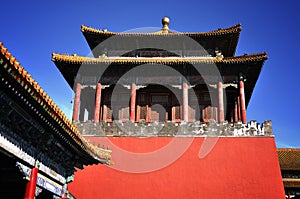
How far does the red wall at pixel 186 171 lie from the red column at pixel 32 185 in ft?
17.6

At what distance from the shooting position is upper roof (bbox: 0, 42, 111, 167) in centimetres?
428

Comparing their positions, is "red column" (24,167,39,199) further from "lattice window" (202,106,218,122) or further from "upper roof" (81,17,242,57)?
"upper roof" (81,17,242,57)

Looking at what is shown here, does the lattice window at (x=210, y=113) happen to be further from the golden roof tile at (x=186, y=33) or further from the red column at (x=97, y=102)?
the red column at (x=97, y=102)

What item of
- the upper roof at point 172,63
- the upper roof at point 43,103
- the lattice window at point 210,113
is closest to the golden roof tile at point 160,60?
the upper roof at point 172,63

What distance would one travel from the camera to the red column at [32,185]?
18.6 feet

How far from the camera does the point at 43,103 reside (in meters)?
5.29

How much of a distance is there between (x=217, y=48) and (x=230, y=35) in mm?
914

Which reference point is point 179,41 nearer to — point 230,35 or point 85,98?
point 230,35

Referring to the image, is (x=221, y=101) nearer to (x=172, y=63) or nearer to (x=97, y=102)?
(x=172, y=63)

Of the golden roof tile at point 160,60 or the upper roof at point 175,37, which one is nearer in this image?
the golden roof tile at point 160,60

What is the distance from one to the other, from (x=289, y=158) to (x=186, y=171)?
6140mm

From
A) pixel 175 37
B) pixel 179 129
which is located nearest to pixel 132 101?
pixel 179 129

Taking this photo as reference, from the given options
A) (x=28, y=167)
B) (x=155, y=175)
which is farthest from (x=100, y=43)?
(x=28, y=167)

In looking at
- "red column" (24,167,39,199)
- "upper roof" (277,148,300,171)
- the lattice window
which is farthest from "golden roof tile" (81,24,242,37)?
"red column" (24,167,39,199)
